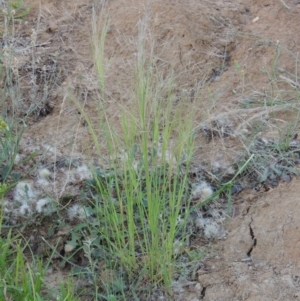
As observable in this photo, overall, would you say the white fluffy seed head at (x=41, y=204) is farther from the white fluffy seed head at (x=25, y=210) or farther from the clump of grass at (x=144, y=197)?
the clump of grass at (x=144, y=197)

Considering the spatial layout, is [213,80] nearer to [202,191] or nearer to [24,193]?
[202,191]

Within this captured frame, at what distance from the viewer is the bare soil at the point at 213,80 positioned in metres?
2.26

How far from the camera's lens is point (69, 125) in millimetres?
2883

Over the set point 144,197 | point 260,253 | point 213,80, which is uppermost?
point 213,80

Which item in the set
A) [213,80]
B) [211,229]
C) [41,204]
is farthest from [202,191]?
[213,80]

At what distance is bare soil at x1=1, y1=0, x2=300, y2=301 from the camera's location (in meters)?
2.26

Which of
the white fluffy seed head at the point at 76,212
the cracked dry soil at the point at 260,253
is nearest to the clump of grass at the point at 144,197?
the white fluffy seed head at the point at 76,212

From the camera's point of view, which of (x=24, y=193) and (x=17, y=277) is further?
(x=24, y=193)

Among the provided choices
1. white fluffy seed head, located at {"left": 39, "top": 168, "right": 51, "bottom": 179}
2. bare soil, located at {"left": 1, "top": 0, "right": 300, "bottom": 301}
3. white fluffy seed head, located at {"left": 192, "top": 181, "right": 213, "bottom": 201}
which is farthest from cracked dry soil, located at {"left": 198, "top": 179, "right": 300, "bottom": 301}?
white fluffy seed head, located at {"left": 39, "top": 168, "right": 51, "bottom": 179}

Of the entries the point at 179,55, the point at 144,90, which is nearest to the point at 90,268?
the point at 144,90

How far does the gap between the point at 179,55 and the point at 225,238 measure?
46.2 inches

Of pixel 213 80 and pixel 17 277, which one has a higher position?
pixel 213 80

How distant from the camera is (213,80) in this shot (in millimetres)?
3137

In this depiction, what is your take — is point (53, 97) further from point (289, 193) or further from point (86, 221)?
point (289, 193)
